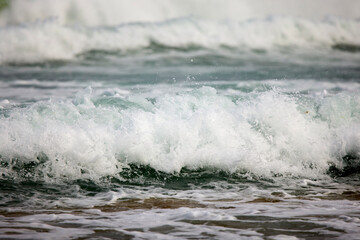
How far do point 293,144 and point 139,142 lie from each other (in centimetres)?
212

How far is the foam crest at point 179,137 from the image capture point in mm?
6234

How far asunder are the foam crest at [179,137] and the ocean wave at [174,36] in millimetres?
9164

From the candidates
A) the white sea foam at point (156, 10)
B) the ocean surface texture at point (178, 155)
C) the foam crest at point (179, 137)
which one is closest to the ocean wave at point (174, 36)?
the white sea foam at point (156, 10)

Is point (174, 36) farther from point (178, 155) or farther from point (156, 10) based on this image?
point (178, 155)

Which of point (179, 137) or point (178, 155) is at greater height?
point (179, 137)

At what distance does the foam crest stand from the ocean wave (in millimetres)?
9164

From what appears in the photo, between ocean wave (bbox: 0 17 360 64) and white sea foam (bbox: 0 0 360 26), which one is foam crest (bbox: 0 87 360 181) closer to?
ocean wave (bbox: 0 17 360 64)

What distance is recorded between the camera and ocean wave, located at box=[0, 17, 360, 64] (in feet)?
54.4

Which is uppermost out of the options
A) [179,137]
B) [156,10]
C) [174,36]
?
[156,10]

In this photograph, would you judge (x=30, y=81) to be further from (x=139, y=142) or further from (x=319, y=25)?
(x=319, y=25)

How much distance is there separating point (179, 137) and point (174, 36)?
1261cm

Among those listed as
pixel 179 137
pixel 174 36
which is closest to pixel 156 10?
pixel 174 36

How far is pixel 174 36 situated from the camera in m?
19.0

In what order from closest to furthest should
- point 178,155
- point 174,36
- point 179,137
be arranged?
point 178,155
point 179,137
point 174,36
